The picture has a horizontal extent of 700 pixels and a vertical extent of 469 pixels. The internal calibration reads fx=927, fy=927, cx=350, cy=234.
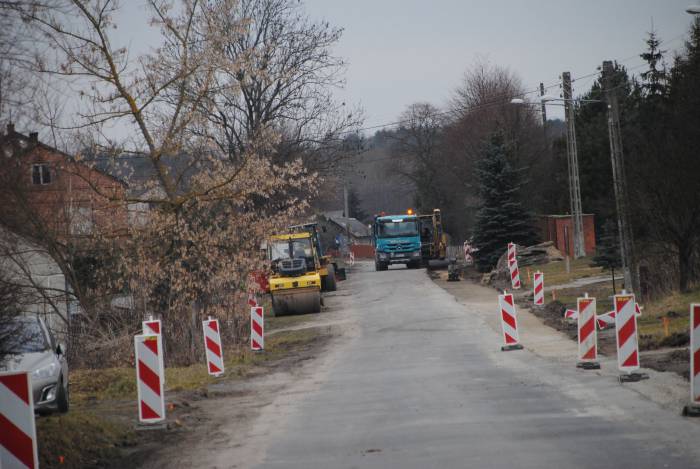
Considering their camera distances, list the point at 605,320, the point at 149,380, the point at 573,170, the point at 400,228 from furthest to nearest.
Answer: the point at 400,228, the point at 573,170, the point at 605,320, the point at 149,380

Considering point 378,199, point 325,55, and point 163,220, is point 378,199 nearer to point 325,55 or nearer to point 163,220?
point 325,55

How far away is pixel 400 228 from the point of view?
55.5 meters

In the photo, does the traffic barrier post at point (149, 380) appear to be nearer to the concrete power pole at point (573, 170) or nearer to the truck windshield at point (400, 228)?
the concrete power pole at point (573, 170)

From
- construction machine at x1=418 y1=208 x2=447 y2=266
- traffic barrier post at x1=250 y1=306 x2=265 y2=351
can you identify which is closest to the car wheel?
traffic barrier post at x1=250 y1=306 x2=265 y2=351

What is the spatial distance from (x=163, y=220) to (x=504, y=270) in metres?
24.3

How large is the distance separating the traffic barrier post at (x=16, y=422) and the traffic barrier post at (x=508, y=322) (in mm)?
13095

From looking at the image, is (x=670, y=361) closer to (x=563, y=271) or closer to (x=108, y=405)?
(x=108, y=405)

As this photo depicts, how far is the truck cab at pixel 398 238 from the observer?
182 ft

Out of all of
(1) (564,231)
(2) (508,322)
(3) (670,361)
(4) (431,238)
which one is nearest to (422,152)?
(4) (431,238)

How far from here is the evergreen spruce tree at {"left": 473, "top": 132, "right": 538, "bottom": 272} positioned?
49625mm

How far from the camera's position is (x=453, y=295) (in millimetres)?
36625

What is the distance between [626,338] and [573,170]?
31579 millimetres

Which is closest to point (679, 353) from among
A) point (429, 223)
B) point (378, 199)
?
point (429, 223)

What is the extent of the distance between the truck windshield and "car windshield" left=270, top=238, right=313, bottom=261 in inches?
792
